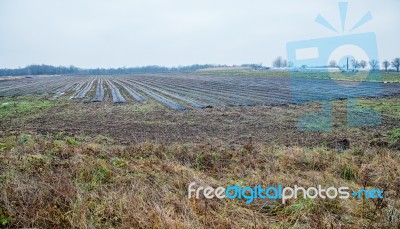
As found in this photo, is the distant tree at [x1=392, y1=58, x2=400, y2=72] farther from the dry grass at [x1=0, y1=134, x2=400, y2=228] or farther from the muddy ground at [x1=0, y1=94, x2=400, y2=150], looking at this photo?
the dry grass at [x1=0, y1=134, x2=400, y2=228]

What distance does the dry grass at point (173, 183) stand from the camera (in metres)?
3.70

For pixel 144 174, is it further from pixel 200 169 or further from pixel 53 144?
pixel 53 144

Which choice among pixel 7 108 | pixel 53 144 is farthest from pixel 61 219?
pixel 7 108

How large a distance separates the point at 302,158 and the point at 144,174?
368 centimetres

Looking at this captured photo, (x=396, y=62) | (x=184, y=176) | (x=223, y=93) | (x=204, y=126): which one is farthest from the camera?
(x=396, y=62)

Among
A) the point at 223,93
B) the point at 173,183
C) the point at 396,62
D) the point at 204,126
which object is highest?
the point at 396,62

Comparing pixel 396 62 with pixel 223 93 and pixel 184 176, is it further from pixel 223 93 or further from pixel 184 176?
pixel 184 176

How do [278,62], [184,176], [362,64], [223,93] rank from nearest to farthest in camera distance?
[184,176]
[223,93]
[362,64]
[278,62]

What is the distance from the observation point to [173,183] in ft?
16.5

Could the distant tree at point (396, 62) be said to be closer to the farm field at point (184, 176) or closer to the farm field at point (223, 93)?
the farm field at point (223, 93)

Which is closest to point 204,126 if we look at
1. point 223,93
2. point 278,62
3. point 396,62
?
point 223,93

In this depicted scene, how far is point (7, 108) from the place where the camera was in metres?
17.3

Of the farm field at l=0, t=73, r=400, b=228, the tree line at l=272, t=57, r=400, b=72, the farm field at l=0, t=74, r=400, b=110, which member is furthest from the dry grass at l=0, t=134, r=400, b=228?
the tree line at l=272, t=57, r=400, b=72

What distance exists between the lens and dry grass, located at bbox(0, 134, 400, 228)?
3703mm
